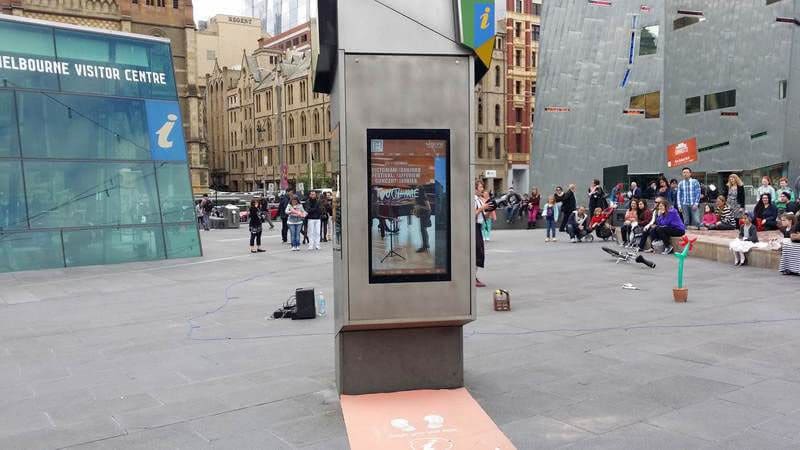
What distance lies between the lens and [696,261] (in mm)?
15445

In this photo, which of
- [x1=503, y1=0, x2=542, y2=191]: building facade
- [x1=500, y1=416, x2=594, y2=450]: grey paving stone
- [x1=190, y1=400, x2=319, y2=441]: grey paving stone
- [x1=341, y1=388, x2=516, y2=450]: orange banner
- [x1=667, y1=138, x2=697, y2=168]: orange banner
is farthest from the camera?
[x1=503, y1=0, x2=542, y2=191]: building facade

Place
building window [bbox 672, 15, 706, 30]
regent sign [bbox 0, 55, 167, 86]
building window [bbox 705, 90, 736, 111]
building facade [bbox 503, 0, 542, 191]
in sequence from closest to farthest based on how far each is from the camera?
regent sign [bbox 0, 55, 167, 86] → building window [bbox 705, 90, 736, 111] → building window [bbox 672, 15, 706, 30] → building facade [bbox 503, 0, 542, 191]

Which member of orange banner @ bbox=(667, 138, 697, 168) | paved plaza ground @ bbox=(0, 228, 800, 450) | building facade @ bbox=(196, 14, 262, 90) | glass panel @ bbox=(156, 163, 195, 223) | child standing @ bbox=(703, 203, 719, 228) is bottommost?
paved plaza ground @ bbox=(0, 228, 800, 450)

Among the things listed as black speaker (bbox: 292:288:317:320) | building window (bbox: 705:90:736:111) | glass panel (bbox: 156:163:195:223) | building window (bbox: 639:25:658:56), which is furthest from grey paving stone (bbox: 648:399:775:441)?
building window (bbox: 639:25:658:56)

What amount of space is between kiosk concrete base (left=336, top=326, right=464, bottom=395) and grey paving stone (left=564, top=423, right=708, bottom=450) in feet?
4.73

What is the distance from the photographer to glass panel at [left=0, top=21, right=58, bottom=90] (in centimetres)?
1666

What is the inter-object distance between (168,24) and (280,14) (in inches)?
2411

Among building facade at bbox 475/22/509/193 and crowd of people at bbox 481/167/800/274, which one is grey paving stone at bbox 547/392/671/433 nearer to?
crowd of people at bbox 481/167/800/274

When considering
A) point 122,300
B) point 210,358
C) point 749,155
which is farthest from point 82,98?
point 749,155

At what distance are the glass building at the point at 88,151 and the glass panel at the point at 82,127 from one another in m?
0.02

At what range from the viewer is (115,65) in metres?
18.3

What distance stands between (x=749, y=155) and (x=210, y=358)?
32.4 metres

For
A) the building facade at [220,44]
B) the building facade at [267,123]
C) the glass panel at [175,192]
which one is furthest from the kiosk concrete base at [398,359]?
the building facade at [220,44]

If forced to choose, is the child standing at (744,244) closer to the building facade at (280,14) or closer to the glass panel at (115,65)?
the glass panel at (115,65)
